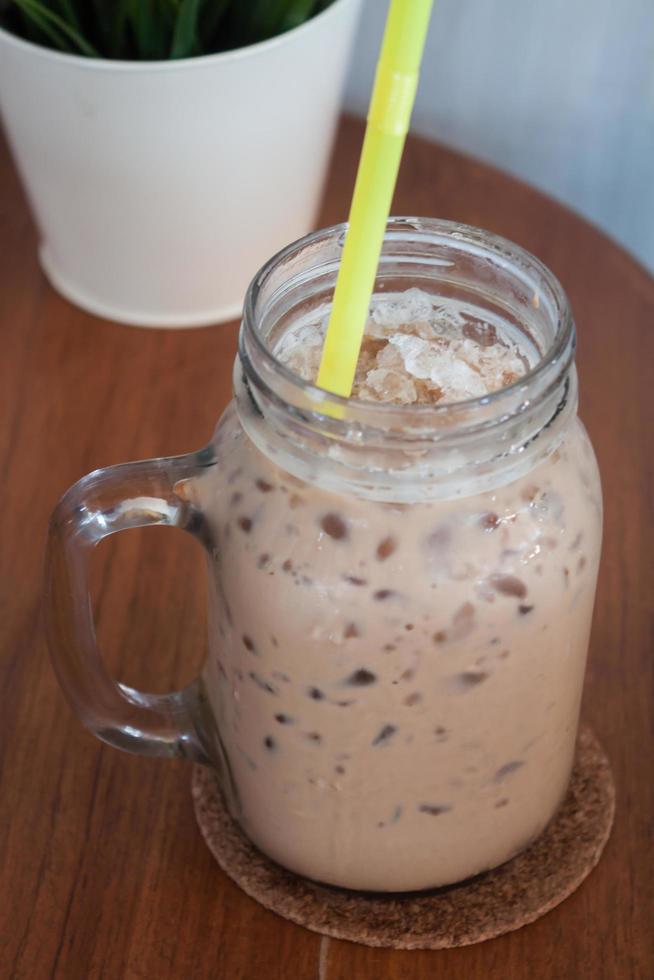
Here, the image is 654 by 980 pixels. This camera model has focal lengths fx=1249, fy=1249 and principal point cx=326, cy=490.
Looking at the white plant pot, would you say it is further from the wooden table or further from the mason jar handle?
the mason jar handle

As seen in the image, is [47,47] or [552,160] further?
[552,160]

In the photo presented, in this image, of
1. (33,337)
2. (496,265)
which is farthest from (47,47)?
(496,265)

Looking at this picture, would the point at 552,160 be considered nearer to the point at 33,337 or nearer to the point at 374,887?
the point at 33,337

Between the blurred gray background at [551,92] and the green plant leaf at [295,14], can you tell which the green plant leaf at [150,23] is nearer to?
the green plant leaf at [295,14]

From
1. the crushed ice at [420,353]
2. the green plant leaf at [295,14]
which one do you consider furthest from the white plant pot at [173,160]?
the crushed ice at [420,353]

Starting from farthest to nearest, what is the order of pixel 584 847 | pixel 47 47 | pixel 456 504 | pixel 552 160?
pixel 552 160 < pixel 47 47 < pixel 584 847 < pixel 456 504

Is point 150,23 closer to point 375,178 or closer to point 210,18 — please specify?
point 210,18

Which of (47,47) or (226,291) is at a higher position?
(47,47)
